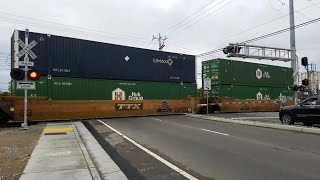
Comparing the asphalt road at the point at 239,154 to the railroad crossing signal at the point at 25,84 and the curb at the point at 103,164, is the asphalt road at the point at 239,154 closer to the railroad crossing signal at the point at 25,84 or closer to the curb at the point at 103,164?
the curb at the point at 103,164

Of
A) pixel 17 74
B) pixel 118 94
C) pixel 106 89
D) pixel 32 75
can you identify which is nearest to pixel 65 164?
pixel 17 74

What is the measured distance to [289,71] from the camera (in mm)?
44188

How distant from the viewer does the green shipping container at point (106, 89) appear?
24328 mm

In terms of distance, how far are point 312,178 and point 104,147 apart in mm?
6821

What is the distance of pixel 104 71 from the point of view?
1084 inches

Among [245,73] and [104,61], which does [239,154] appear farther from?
[245,73]

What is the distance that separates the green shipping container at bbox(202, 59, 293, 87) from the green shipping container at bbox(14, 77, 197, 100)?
135 inches

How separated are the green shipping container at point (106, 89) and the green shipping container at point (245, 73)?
3.43 m

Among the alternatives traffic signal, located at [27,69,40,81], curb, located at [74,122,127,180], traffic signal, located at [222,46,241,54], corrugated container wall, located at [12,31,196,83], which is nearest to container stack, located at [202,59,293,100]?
traffic signal, located at [222,46,241,54]

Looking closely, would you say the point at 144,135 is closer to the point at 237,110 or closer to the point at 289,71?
the point at 237,110

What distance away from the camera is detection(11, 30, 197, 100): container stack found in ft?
79.8

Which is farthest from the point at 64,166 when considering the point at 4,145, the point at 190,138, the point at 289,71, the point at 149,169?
the point at 289,71

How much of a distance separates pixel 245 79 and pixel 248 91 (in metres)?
1.22

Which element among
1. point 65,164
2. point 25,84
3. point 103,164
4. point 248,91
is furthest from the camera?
point 248,91
